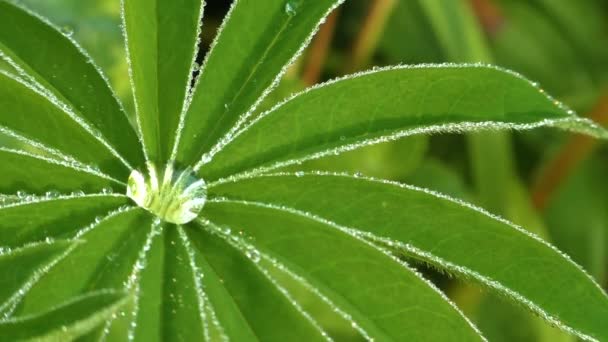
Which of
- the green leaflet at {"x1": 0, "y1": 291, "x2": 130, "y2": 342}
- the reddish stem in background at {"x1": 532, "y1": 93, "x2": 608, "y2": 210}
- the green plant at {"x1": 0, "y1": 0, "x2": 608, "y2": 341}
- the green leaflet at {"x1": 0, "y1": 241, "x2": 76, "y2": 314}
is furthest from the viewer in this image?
the reddish stem in background at {"x1": 532, "y1": 93, "x2": 608, "y2": 210}

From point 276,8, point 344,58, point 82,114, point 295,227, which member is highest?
point 344,58

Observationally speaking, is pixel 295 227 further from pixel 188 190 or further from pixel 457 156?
pixel 457 156

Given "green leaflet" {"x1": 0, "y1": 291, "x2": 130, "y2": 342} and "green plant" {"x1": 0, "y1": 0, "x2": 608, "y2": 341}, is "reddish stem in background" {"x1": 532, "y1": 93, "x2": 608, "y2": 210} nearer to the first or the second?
"green plant" {"x1": 0, "y1": 0, "x2": 608, "y2": 341}

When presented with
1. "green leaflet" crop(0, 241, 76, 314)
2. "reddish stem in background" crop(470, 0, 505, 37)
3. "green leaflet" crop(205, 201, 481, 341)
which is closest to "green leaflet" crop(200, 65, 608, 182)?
"green leaflet" crop(205, 201, 481, 341)

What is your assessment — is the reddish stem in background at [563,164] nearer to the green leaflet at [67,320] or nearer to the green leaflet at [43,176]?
the green leaflet at [43,176]

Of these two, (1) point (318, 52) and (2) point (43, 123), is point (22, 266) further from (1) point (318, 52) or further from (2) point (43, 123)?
(1) point (318, 52)

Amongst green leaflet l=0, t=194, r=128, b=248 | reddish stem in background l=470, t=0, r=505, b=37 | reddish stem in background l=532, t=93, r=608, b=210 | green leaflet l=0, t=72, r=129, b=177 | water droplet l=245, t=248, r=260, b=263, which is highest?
reddish stem in background l=470, t=0, r=505, b=37

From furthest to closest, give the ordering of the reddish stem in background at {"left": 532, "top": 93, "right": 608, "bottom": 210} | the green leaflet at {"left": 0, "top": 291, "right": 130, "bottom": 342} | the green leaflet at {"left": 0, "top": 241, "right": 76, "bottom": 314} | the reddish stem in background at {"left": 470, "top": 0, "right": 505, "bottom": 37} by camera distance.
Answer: the reddish stem in background at {"left": 470, "top": 0, "right": 505, "bottom": 37} < the reddish stem in background at {"left": 532, "top": 93, "right": 608, "bottom": 210} < the green leaflet at {"left": 0, "top": 241, "right": 76, "bottom": 314} < the green leaflet at {"left": 0, "top": 291, "right": 130, "bottom": 342}

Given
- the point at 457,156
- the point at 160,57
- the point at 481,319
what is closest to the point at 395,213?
the point at 160,57
